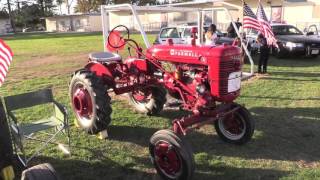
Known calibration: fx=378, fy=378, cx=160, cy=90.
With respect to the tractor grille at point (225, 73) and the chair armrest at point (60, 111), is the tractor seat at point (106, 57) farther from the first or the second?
the tractor grille at point (225, 73)

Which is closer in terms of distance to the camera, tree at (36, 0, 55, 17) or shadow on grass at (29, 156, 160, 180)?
shadow on grass at (29, 156, 160, 180)

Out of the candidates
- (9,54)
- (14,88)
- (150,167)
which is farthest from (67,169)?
(14,88)

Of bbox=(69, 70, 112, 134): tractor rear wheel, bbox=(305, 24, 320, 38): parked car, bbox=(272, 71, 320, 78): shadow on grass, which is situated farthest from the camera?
bbox=(305, 24, 320, 38): parked car

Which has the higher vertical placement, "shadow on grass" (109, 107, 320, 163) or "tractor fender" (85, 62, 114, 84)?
"tractor fender" (85, 62, 114, 84)

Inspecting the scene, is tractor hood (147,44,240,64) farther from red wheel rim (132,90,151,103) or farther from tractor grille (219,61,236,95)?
red wheel rim (132,90,151,103)

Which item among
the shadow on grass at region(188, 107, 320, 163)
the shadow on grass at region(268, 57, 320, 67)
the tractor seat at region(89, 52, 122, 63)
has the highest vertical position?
the tractor seat at region(89, 52, 122, 63)

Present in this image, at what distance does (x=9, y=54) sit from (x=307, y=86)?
7882 mm

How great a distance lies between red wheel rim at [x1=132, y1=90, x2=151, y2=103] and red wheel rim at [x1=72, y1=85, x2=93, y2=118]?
142 centimetres

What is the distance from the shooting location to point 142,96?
7492 mm

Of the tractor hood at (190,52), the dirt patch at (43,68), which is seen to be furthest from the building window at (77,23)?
the tractor hood at (190,52)

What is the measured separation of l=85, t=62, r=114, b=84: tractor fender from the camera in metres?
6.45

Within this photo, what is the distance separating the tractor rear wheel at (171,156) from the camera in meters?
4.41

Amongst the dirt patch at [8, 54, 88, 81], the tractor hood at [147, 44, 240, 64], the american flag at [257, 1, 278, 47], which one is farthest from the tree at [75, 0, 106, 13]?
the tractor hood at [147, 44, 240, 64]

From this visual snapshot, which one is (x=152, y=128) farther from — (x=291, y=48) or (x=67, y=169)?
(x=291, y=48)
